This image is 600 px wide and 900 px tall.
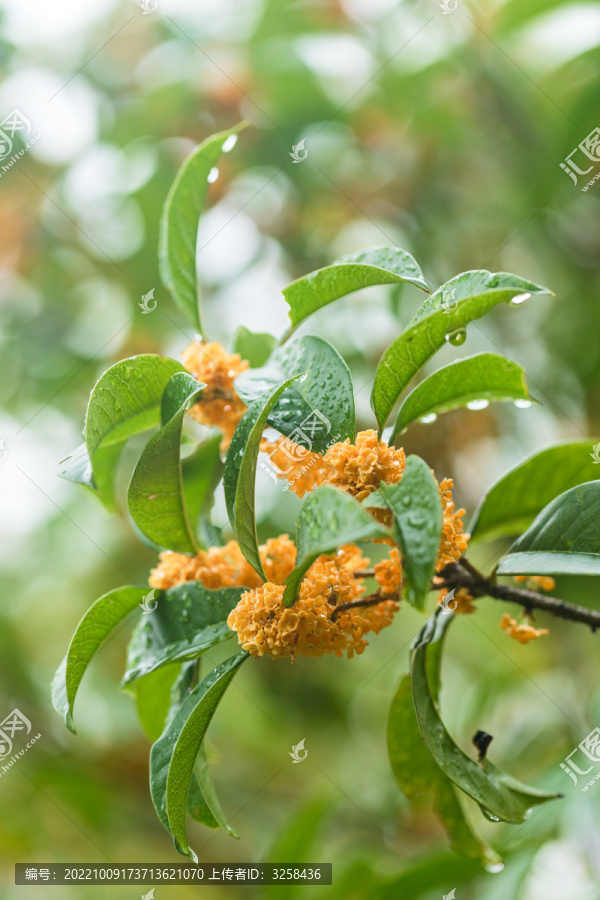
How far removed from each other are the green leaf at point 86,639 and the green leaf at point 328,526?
286mm

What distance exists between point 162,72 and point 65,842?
2370 millimetres

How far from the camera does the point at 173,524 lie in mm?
844

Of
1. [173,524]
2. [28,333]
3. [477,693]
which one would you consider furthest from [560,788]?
[28,333]

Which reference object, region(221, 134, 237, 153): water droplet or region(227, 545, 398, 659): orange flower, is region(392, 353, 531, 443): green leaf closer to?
region(227, 545, 398, 659): orange flower

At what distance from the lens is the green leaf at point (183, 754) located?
69 cm

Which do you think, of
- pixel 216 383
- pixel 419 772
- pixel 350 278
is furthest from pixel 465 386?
pixel 419 772

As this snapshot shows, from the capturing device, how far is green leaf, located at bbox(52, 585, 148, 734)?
0.75 meters

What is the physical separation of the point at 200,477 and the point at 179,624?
0.71ft

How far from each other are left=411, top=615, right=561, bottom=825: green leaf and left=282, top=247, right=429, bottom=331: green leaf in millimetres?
403

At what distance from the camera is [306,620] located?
67 centimetres

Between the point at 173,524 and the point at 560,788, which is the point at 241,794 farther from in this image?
the point at 173,524

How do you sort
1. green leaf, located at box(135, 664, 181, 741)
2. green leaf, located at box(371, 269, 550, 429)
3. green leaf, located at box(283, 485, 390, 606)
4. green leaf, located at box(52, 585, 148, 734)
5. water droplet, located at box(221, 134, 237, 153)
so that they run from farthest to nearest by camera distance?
green leaf, located at box(135, 664, 181, 741), water droplet, located at box(221, 134, 237, 153), green leaf, located at box(52, 585, 148, 734), green leaf, located at box(371, 269, 550, 429), green leaf, located at box(283, 485, 390, 606)

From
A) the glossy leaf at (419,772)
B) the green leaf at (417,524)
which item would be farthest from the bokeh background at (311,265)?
the green leaf at (417,524)

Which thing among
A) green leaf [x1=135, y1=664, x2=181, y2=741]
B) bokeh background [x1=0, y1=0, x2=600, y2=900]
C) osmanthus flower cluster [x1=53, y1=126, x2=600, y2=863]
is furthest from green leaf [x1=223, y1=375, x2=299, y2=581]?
bokeh background [x1=0, y1=0, x2=600, y2=900]
